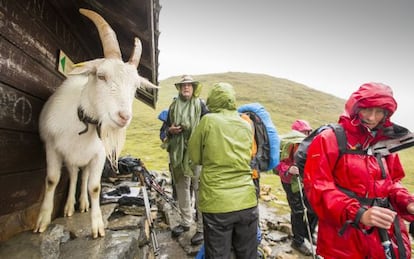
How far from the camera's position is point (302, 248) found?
704 cm

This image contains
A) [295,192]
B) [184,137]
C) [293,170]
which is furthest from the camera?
[295,192]

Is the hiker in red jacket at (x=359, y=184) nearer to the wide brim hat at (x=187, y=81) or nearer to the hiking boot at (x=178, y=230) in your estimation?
the wide brim hat at (x=187, y=81)

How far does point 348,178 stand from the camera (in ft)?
9.33

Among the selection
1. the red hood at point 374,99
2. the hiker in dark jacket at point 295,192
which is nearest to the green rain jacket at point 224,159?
the red hood at point 374,99

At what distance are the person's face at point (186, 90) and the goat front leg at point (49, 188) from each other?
2985 mm

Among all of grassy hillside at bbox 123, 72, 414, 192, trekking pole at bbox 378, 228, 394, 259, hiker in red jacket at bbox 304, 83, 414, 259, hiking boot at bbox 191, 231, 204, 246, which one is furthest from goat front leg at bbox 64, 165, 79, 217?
grassy hillside at bbox 123, 72, 414, 192

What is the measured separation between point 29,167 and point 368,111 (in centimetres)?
510

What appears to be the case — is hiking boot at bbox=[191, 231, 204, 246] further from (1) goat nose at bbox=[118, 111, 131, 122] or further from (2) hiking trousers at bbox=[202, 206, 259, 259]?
(1) goat nose at bbox=[118, 111, 131, 122]

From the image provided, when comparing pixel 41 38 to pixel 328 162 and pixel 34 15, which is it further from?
pixel 328 162

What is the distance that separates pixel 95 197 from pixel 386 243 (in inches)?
165

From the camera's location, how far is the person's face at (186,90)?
19.7 feet

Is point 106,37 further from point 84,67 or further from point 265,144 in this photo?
point 265,144

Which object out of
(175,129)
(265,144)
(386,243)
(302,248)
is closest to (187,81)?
(175,129)

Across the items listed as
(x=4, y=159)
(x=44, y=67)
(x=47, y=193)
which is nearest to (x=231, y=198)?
(x=47, y=193)
